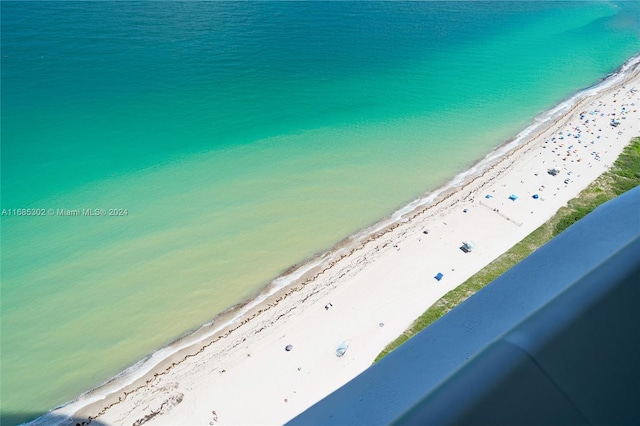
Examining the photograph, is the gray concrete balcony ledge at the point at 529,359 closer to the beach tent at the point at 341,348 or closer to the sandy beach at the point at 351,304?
the sandy beach at the point at 351,304

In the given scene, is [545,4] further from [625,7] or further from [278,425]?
[278,425]

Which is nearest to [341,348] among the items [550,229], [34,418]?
[34,418]

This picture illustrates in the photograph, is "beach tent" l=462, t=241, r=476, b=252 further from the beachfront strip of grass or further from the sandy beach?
the beachfront strip of grass

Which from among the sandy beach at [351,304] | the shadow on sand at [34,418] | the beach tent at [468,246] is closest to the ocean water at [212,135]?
the shadow on sand at [34,418]

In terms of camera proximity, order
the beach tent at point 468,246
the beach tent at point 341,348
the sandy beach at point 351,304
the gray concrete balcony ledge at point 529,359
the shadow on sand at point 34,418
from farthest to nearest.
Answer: the beach tent at point 468,246 → the beach tent at point 341,348 → the sandy beach at point 351,304 → the shadow on sand at point 34,418 → the gray concrete balcony ledge at point 529,359

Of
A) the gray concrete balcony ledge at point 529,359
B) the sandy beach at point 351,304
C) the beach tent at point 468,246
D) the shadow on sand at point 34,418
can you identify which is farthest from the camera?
the beach tent at point 468,246

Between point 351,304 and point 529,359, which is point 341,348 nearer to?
point 351,304

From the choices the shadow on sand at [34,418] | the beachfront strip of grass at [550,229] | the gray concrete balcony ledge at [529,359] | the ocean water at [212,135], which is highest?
the ocean water at [212,135]
